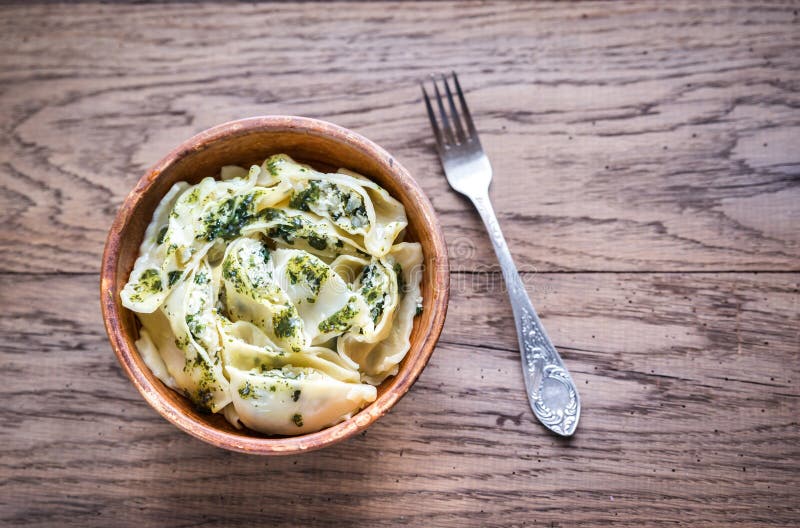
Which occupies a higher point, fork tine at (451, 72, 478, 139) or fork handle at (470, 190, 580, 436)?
fork tine at (451, 72, 478, 139)

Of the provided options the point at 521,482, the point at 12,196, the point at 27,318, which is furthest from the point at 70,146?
the point at 521,482

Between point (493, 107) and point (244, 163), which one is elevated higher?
point (244, 163)

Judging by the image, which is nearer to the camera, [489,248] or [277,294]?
[277,294]

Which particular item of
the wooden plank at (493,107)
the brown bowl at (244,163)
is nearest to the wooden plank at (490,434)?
the wooden plank at (493,107)

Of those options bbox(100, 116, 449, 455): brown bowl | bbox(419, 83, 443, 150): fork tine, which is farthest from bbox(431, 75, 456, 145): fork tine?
bbox(100, 116, 449, 455): brown bowl

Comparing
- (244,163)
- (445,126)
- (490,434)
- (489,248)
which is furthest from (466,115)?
(490,434)

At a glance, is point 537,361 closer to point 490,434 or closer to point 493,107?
point 490,434

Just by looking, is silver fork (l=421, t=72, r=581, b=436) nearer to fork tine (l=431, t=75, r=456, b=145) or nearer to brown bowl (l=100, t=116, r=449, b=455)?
fork tine (l=431, t=75, r=456, b=145)
